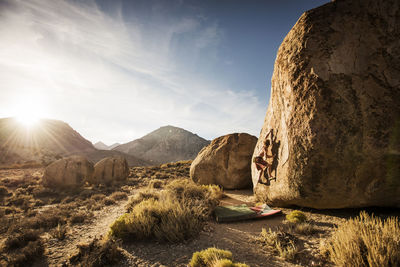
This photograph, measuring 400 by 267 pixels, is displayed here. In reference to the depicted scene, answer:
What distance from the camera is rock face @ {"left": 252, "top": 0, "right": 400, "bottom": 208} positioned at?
13.0 feet

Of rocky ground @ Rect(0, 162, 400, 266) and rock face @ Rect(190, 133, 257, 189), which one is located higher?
rock face @ Rect(190, 133, 257, 189)

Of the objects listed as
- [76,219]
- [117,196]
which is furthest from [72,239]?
[117,196]

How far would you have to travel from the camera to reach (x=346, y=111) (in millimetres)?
4207

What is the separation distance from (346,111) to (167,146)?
3596 inches

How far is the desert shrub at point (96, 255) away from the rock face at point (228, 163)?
292 inches

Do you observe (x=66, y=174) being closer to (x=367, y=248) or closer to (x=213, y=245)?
(x=213, y=245)

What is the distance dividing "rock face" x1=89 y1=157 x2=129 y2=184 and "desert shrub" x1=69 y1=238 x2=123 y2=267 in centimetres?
1327

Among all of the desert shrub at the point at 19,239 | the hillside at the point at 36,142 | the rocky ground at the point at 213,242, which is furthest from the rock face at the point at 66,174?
the hillside at the point at 36,142

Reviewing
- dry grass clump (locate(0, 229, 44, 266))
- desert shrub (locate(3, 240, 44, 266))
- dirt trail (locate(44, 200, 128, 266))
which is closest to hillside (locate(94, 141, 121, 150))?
dirt trail (locate(44, 200, 128, 266))

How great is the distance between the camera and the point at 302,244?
341 cm

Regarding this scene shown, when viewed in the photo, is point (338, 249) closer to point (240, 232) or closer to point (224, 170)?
point (240, 232)

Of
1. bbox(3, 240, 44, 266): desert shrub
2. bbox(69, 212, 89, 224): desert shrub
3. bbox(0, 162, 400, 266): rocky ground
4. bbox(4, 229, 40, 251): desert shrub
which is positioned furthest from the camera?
bbox(69, 212, 89, 224): desert shrub

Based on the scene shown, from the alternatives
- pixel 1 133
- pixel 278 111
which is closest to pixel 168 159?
pixel 1 133

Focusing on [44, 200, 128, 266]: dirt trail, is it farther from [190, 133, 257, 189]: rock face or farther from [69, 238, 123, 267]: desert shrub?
[190, 133, 257, 189]: rock face
